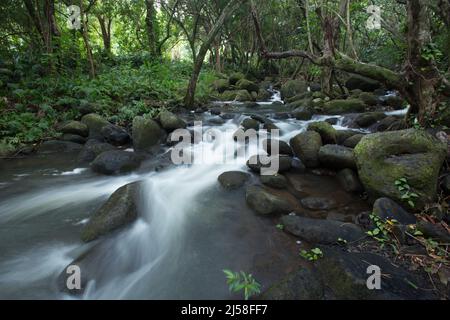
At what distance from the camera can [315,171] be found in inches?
219

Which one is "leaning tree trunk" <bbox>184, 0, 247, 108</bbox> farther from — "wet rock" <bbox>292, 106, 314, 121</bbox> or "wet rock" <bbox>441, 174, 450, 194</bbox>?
"wet rock" <bbox>441, 174, 450, 194</bbox>

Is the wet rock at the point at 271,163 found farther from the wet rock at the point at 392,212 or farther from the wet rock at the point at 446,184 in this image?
the wet rock at the point at 446,184

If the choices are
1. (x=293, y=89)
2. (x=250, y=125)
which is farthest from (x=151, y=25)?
(x=250, y=125)

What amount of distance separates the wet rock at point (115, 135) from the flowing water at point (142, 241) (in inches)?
67.9

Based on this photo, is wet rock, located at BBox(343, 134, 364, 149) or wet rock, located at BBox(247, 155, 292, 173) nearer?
wet rock, located at BBox(247, 155, 292, 173)

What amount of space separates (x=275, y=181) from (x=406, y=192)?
6.55 ft

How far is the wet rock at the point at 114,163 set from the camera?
227 inches

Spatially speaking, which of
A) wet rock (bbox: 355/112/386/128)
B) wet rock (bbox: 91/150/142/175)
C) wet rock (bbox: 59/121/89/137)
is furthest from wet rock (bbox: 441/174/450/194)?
wet rock (bbox: 59/121/89/137)

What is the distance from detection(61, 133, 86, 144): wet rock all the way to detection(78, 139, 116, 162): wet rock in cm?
68

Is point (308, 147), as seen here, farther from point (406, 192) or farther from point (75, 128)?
point (75, 128)

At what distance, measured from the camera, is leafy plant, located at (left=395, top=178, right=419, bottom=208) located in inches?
149

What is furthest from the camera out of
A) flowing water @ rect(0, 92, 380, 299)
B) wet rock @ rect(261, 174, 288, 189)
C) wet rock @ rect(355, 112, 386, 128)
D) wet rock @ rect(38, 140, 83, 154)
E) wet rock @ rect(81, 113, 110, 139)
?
wet rock @ rect(355, 112, 386, 128)
